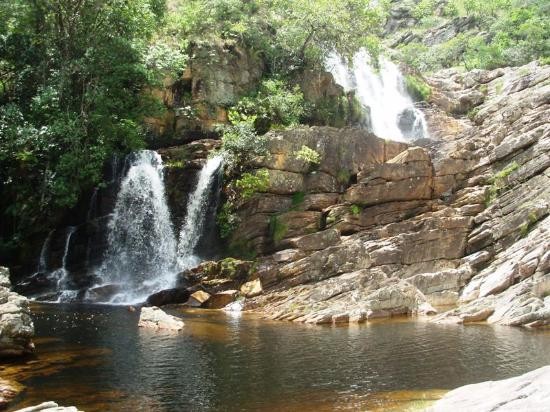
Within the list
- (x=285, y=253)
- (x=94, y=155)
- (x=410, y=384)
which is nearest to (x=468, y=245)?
(x=285, y=253)

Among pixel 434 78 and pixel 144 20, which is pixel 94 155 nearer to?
pixel 144 20

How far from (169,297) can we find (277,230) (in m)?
7.68

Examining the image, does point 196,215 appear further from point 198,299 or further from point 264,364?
point 264,364

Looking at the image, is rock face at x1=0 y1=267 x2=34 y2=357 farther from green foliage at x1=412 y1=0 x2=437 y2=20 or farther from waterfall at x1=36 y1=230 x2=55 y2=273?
green foliage at x1=412 y1=0 x2=437 y2=20

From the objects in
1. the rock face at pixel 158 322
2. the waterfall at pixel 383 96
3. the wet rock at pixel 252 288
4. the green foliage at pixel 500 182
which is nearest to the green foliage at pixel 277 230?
the wet rock at pixel 252 288

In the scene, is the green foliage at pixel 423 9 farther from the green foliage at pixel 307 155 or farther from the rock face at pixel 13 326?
the rock face at pixel 13 326

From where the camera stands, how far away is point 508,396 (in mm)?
7812

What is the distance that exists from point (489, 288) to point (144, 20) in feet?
88.4

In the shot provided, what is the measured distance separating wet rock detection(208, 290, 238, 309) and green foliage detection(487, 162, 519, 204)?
17.1m

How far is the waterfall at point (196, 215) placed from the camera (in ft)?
112

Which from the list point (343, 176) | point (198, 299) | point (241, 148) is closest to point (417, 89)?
point (343, 176)

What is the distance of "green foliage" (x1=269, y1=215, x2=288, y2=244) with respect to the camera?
107 ft

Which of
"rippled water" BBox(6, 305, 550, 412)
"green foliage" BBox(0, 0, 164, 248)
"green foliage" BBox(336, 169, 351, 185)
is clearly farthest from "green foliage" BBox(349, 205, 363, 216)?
"green foliage" BBox(0, 0, 164, 248)

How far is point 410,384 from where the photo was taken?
13133 mm
